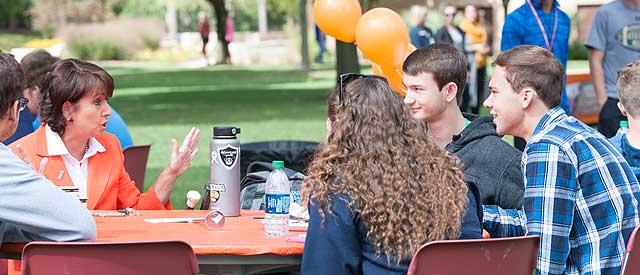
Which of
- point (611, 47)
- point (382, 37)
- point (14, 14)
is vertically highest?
point (382, 37)

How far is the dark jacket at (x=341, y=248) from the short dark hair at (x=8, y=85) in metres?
0.98

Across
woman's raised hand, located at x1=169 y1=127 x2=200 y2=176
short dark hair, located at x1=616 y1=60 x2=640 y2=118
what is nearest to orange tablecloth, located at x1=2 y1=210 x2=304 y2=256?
woman's raised hand, located at x1=169 y1=127 x2=200 y2=176

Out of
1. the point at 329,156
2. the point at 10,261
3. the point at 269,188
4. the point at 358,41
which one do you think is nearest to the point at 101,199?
the point at 10,261

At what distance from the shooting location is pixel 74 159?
14.5 feet

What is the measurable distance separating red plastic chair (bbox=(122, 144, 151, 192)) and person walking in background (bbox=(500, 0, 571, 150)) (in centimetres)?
237

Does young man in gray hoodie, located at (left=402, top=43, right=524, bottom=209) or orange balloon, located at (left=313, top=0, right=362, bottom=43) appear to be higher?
orange balloon, located at (left=313, top=0, right=362, bottom=43)

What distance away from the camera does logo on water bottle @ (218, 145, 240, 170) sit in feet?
13.2

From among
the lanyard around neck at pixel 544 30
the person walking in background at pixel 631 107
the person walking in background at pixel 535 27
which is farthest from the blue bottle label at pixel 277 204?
the lanyard around neck at pixel 544 30

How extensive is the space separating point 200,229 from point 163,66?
3327 centimetres

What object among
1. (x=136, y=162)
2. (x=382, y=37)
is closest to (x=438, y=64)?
(x=382, y=37)

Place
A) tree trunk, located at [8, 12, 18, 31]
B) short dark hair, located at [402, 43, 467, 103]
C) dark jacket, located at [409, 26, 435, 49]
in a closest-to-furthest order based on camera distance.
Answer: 1. short dark hair, located at [402, 43, 467, 103]
2. dark jacket, located at [409, 26, 435, 49]
3. tree trunk, located at [8, 12, 18, 31]

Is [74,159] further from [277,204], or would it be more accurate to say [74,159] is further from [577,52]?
[577,52]

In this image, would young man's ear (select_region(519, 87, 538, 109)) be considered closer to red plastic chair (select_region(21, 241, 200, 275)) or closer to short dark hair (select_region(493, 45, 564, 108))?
short dark hair (select_region(493, 45, 564, 108))

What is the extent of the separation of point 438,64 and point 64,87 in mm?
1553
